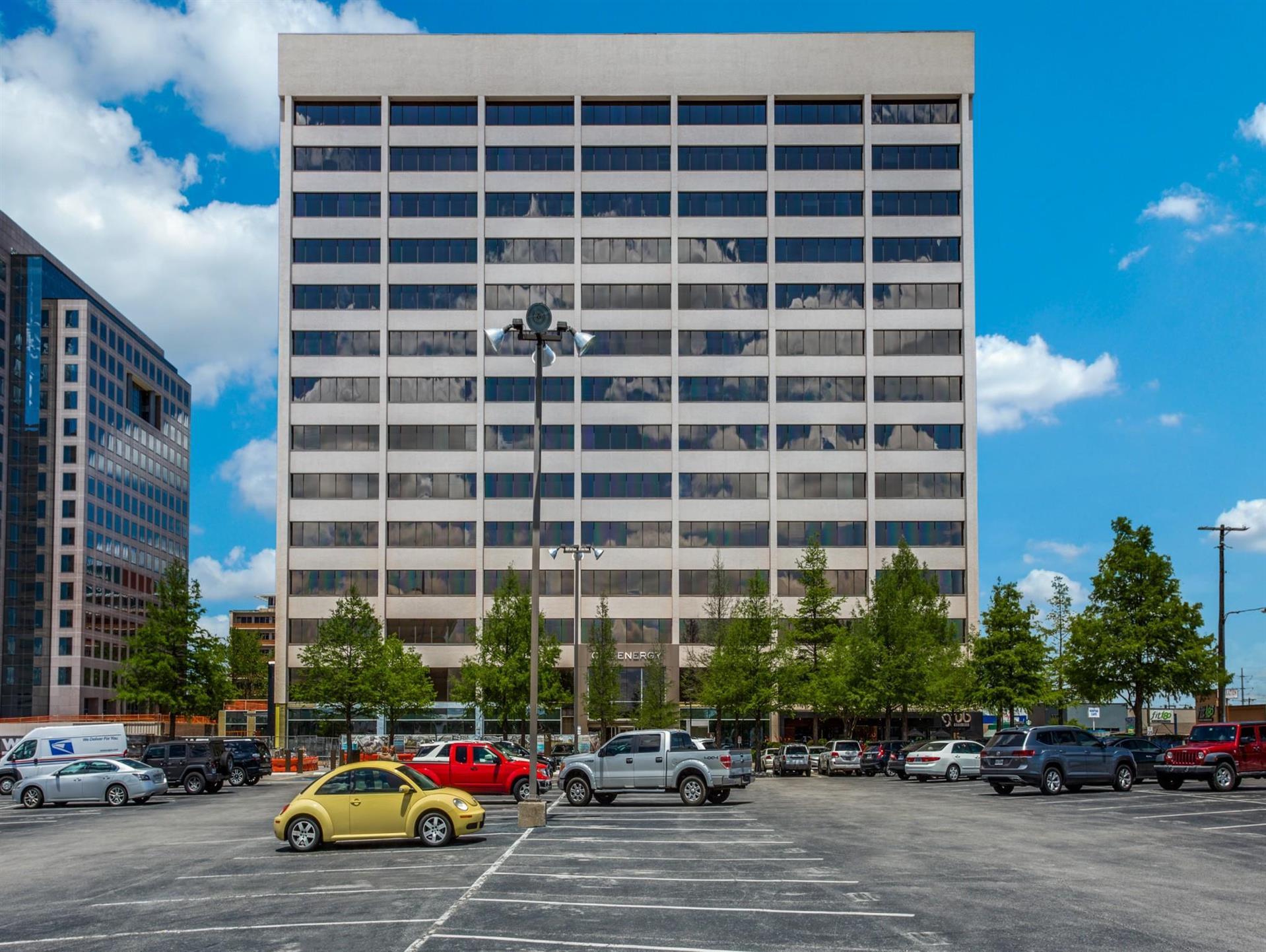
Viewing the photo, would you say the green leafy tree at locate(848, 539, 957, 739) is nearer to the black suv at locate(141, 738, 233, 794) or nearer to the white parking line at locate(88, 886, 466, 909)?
the black suv at locate(141, 738, 233, 794)

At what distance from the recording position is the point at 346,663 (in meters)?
75.2

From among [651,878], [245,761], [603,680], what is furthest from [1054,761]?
[603,680]

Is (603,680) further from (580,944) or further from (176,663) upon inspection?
(580,944)

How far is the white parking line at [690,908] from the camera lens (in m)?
15.6

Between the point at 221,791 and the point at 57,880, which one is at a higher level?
the point at 57,880

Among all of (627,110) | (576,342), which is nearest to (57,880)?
(576,342)

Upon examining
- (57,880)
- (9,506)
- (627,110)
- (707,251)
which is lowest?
(57,880)

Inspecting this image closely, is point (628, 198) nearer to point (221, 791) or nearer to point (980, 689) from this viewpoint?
point (980, 689)

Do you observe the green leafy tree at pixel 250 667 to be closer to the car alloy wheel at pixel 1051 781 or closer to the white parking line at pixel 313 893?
the car alloy wheel at pixel 1051 781

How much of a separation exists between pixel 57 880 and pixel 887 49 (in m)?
79.0

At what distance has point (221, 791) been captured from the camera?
4906 cm

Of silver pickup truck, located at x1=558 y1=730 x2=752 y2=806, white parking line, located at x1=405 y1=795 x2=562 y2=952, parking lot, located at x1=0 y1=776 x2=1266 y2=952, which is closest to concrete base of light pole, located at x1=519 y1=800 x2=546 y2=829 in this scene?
→ parking lot, located at x1=0 y1=776 x2=1266 y2=952

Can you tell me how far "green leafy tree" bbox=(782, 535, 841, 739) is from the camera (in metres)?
72.8

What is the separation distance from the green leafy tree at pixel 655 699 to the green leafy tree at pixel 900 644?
1174 centimetres
